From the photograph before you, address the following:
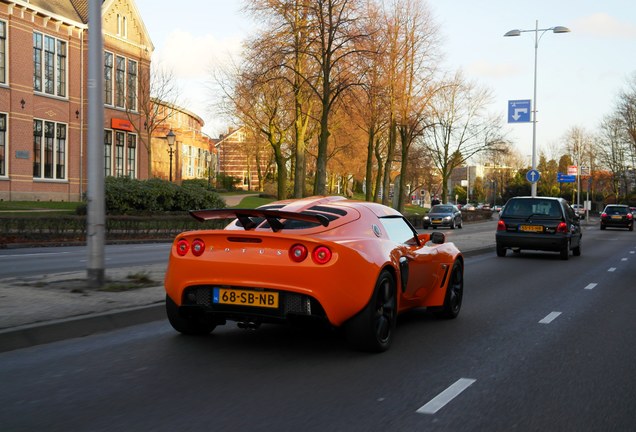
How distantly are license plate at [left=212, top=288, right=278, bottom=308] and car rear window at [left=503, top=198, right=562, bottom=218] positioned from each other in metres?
15.1

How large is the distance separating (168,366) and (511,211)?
15759mm

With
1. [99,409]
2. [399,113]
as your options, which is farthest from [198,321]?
[399,113]

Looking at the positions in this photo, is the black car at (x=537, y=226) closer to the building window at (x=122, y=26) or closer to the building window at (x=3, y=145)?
the building window at (x=3, y=145)

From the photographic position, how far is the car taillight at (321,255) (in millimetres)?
5895

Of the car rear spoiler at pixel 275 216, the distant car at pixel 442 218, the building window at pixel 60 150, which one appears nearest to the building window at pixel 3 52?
the building window at pixel 60 150

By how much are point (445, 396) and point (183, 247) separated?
262cm

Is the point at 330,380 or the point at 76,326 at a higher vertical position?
the point at 76,326

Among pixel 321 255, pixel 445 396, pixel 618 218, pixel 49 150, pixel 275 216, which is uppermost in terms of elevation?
pixel 49 150

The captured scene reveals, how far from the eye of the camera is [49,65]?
4303cm

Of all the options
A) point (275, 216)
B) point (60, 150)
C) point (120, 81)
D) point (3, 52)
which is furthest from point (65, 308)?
point (120, 81)

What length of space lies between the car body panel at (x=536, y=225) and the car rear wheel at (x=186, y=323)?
1418 cm

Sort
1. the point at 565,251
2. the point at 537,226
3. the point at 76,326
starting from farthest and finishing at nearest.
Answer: the point at 537,226 → the point at 565,251 → the point at 76,326

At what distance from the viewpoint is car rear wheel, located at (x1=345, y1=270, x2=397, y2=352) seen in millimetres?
6125

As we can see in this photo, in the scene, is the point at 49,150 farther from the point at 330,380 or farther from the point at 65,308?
the point at 330,380
